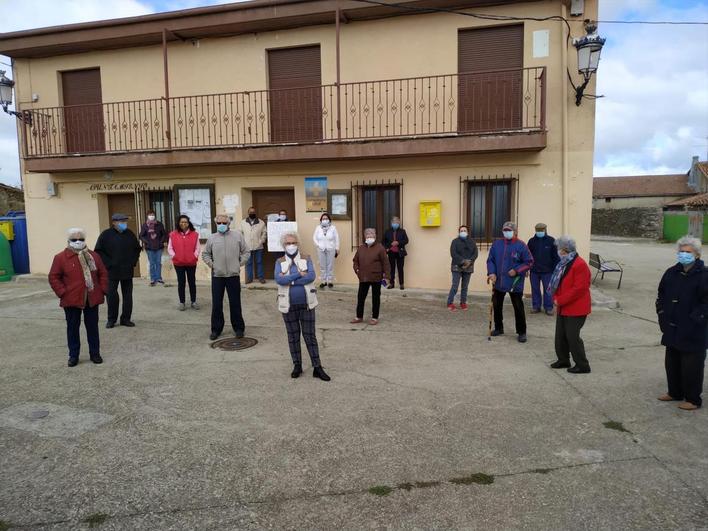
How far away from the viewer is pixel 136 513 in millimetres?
3102

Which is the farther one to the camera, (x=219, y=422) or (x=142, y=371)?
(x=142, y=371)

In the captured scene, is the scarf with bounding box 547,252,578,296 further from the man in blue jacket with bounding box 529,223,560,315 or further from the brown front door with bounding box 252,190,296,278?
the brown front door with bounding box 252,190,296,278

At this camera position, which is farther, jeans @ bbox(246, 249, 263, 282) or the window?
jeans @ bbox(246, 249, 263, 282)

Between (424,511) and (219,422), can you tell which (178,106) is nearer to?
(219,422)

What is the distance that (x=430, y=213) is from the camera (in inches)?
414

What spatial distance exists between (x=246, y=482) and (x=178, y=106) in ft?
34.0

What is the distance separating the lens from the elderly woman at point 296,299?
5.36 metres

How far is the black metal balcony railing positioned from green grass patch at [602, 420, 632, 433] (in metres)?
6.57

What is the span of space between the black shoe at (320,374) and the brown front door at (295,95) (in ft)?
22.7

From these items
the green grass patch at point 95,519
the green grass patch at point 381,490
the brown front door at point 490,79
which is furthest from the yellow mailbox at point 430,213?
the green grass patch at point 95,519

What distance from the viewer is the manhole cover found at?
22.4 ft

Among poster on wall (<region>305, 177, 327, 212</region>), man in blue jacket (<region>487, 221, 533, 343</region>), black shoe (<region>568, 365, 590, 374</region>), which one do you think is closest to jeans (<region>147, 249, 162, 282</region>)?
poster on wall (<region>305, 177, 327, 212</region>)

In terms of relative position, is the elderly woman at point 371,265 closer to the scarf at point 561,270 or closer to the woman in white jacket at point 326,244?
the woman in white jacket at point 326,244

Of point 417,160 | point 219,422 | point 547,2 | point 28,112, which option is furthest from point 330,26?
point 219,422
